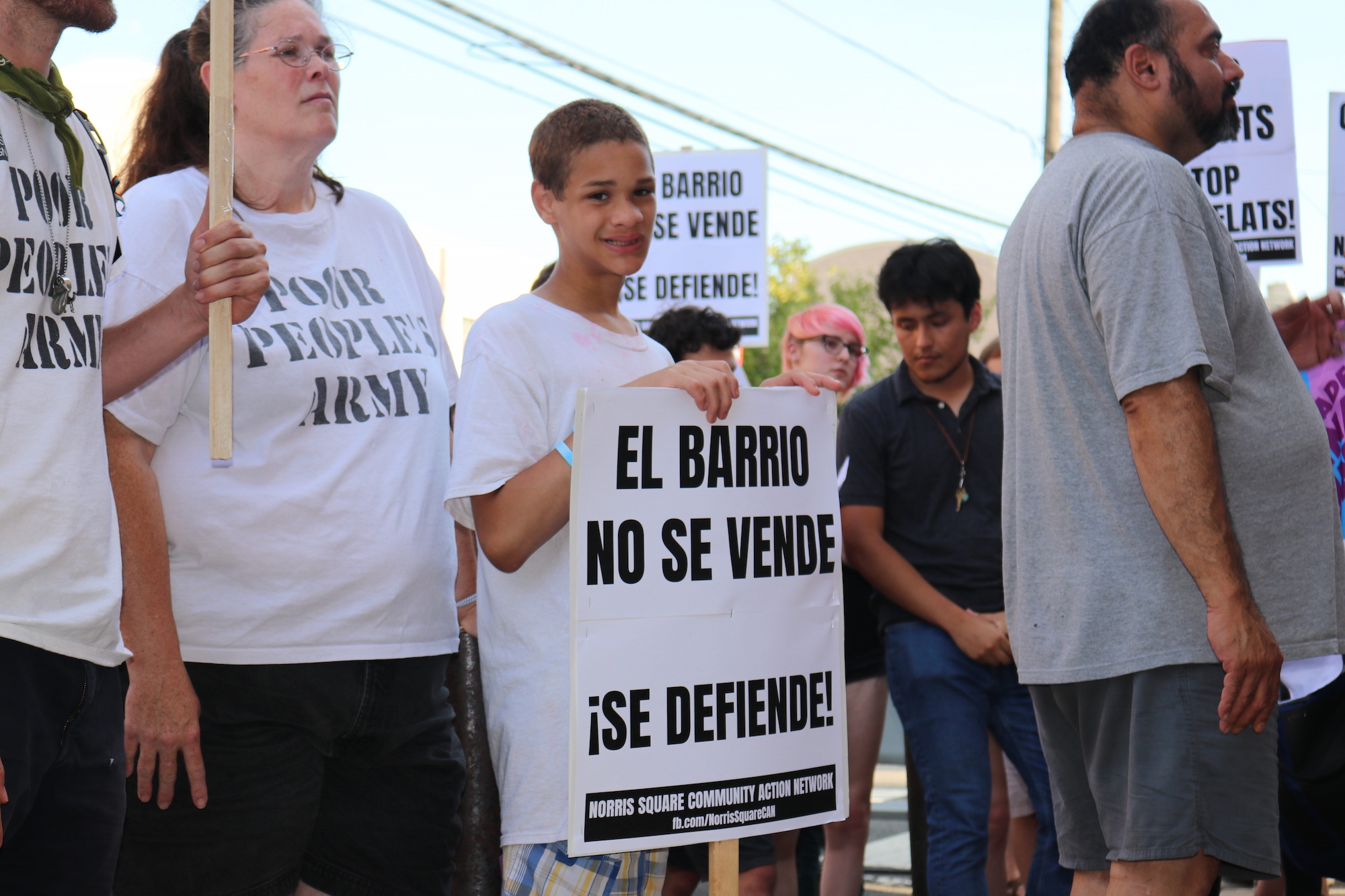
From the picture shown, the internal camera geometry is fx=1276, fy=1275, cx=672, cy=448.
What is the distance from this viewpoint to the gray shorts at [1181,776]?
2168 mm

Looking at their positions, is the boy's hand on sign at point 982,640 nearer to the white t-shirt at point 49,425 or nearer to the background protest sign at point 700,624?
the background protest sign at point 700,624

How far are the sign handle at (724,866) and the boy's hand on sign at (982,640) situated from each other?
1475 mm

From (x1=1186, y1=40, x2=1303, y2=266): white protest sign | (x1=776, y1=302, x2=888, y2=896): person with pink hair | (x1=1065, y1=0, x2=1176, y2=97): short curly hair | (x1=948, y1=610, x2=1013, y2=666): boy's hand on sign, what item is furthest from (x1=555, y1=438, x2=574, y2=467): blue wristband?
(x1=1186, y1=40, x2=1303, y2=266): white protest sign

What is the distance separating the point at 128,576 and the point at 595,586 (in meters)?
0.78

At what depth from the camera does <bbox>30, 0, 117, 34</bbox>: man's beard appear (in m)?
1.80

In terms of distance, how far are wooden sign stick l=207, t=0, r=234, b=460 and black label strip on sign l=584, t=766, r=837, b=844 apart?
0.83 metres

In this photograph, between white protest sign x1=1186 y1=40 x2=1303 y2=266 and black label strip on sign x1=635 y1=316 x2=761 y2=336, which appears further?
black label strip on sign x1=635 y1=316 x2=761 y2=336

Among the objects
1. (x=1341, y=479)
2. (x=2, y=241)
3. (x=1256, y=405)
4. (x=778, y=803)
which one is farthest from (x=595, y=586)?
(x=1341, y=479)

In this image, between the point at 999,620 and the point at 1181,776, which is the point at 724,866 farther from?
the point at 999,620

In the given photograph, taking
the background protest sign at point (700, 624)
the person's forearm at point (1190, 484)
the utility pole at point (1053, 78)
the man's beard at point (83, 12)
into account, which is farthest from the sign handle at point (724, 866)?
the utility pole at point (1053, 78)

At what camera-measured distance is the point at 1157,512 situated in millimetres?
2225

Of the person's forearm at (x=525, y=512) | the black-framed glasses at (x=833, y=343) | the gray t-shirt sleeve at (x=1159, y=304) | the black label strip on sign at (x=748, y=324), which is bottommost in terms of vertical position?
the person's forearm at (x=525, y=512)

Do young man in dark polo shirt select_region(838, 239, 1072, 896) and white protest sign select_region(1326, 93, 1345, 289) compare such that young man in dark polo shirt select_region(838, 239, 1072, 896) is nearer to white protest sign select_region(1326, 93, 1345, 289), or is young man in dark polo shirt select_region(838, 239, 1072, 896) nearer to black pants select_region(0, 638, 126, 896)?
white protest sign select_region(1326, 93, 1345, 289)

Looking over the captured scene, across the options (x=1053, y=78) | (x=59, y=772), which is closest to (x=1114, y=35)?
(x=59, y=772)
